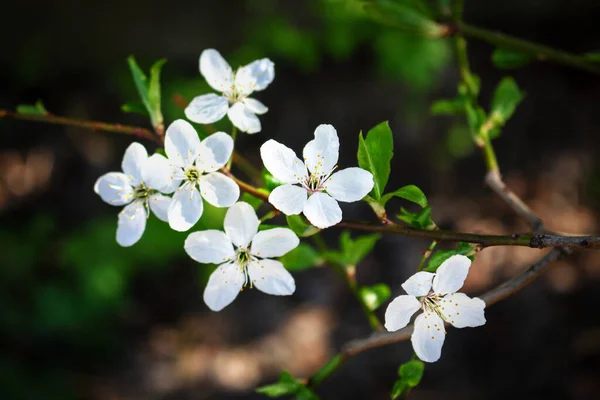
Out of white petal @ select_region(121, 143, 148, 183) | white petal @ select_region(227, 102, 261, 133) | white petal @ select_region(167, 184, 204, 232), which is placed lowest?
white petal @ select_region(167, 184, 204, 232)

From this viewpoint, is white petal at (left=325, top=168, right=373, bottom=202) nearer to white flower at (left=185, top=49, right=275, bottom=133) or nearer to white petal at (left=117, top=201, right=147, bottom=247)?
white flower at (left=185, top=49, right=275, bottom=133)

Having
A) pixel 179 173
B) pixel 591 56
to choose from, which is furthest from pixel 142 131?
pixel 591 56

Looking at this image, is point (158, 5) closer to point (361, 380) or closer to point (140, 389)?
point (140, 389)

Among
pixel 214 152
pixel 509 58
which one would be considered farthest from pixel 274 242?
pixel 509 58

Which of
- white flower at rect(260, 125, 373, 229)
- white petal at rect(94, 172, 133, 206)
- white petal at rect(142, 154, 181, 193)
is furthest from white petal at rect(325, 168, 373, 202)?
white petal at rect(94, 172, 133, 206)

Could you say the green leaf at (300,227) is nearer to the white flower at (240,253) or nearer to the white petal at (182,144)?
the white flower at (240,253)

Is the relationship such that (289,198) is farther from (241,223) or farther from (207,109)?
(207,109)

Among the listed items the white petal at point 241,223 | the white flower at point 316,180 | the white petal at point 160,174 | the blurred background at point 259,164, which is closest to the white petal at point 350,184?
the white flower at point 316,180
